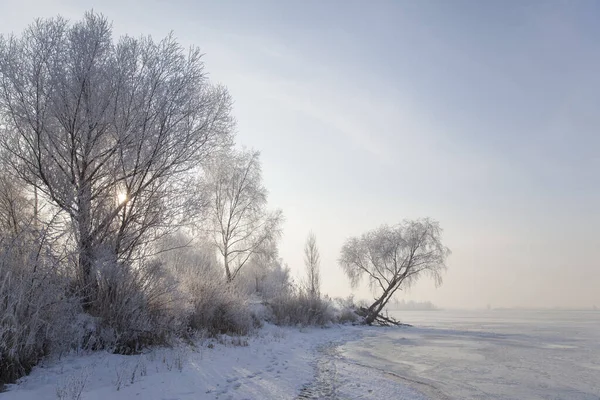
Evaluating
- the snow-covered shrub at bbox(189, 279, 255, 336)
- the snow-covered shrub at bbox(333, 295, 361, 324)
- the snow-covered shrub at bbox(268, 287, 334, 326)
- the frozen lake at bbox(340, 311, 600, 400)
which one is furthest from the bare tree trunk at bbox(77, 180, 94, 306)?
the snow-covered shrub at bbox(333, 295, 361, 324)

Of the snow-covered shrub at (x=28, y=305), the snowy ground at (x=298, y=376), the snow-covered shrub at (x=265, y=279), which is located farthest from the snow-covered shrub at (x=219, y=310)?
the snow-covered shrub at (x=265, y=279)

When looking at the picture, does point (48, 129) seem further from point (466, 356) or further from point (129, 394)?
point (466, 356)

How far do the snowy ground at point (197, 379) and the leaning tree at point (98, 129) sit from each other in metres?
2.38

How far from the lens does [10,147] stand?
941 centimetres

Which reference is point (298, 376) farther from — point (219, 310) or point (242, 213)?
point (242, 213)

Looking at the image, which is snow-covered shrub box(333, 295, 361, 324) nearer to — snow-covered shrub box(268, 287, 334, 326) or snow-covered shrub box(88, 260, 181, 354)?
snow-covered shrub box(268, 287, 334, 326)

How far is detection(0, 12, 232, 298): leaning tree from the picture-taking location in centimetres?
870

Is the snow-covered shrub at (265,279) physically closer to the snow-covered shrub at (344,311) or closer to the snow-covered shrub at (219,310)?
the snow-covered shrub at (344,311)

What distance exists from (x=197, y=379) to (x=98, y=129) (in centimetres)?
643

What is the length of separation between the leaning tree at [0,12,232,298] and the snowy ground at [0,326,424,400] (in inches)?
93.8

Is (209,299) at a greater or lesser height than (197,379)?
greater

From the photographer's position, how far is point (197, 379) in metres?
6.44

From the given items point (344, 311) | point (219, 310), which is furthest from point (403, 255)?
point (219, 310)

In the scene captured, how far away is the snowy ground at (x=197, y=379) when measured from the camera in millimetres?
5250
